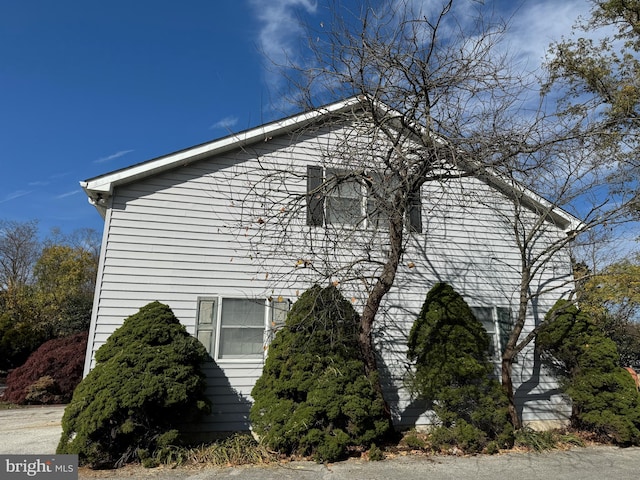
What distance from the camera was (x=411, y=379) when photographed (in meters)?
7.55

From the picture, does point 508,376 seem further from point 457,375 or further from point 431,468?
point 431,468

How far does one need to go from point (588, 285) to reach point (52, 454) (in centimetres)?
917

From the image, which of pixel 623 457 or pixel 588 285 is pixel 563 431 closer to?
pixel 623 457

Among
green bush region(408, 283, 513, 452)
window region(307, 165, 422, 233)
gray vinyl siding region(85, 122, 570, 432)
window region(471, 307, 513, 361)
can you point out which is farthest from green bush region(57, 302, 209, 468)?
window region(471, 307, 513, 361)

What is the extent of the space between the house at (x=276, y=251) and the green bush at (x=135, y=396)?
822mm

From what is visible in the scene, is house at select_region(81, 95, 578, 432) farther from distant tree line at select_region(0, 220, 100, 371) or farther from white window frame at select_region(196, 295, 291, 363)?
distant tree line at select_region(0, 220, 100, 371)

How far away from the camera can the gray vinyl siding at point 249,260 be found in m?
7.17

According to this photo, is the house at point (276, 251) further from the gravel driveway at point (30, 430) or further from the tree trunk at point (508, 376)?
the gravel driveway at point (30, 430)

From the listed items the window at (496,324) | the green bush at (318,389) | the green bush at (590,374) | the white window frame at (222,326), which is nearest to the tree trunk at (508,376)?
the window at (496,324)

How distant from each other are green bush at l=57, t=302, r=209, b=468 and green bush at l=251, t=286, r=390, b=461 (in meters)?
1.07

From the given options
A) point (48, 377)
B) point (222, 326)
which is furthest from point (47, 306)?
point (222, 326)

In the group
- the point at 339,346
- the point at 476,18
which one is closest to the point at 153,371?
the point at 339,346

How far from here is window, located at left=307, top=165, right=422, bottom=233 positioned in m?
6.45

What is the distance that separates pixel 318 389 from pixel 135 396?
2.45m
